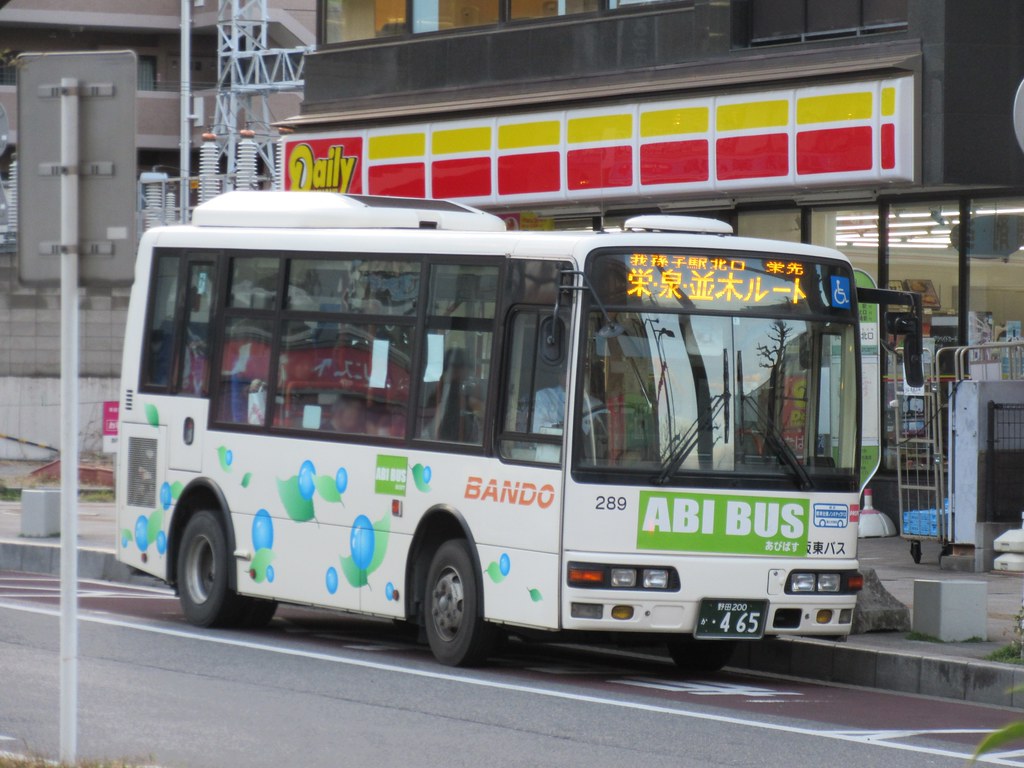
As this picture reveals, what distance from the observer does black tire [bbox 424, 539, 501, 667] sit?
11234mm

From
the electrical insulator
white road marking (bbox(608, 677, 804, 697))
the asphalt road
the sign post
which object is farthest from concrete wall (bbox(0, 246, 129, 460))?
the sign post

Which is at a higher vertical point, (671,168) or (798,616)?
(671,168)

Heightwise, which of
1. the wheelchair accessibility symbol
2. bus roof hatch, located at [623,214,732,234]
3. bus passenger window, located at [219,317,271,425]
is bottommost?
bus passenger window, located at [219,317,271,425]

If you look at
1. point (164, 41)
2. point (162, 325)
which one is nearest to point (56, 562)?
point (162, 325)

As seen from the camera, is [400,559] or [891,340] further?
[891,340]

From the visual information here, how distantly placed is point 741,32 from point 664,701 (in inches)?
451

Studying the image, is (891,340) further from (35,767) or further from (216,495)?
(35,767)

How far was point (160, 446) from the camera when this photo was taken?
14.0 metres

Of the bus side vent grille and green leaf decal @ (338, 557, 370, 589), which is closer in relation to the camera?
green leaf decal @ (338, 557, 370, 589)

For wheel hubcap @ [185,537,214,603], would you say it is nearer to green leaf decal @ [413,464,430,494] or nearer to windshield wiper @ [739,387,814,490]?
green leaf decal @ [413,464,430,494]

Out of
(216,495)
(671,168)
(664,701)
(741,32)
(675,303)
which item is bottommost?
(664,701)

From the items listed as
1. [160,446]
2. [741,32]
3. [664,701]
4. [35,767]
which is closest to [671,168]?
[741,32]

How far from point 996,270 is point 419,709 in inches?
435

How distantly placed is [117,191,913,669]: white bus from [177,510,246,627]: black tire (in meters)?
0.05
